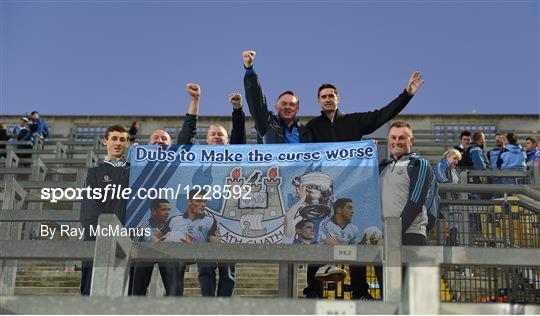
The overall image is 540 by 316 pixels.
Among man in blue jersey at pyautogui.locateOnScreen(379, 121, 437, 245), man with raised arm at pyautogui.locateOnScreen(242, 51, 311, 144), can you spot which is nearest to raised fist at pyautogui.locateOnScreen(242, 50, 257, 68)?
man with raised arm at pyautogui.locateOnScreen(242, 51, 311, 144)

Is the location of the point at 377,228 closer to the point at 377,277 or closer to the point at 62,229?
the point at 377,277

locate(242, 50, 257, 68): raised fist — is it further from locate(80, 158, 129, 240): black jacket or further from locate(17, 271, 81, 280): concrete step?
locate(17, 271, 81, 280): concrete step

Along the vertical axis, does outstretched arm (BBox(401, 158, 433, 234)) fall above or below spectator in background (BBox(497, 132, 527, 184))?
below

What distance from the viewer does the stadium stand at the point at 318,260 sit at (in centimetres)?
402

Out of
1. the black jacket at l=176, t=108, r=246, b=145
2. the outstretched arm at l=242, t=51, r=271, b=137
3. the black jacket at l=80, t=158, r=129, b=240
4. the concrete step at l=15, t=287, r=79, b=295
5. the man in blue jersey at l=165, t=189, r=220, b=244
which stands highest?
the outstretched arm at l=242, t=51, r=271, b=137

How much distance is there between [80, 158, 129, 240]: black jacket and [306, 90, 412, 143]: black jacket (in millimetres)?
1853

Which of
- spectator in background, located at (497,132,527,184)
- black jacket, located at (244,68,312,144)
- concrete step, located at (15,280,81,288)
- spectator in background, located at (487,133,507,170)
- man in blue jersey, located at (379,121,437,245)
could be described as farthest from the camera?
spectator in background, located at (487,133,507,170)

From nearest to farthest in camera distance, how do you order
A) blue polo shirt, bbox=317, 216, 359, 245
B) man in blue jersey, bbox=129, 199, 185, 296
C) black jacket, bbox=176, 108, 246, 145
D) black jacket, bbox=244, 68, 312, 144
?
blue polo shirt, bbox=317, 216, 359, 245, man in blue jersey, bbox=129, 199, 185, 296, black jacket, bbox=176, 108, 246, 145, black jacket, bbox=244, 68, 312, 144

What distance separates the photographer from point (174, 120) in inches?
1325

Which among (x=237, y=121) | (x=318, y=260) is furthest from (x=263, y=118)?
(x=318, y=260)

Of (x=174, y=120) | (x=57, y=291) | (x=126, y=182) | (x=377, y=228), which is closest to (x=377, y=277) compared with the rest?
(x=377, y=228)

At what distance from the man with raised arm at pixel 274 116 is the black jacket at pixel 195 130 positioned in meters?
0.21

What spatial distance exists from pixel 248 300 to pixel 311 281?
2826 mm

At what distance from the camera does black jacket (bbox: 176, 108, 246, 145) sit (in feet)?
24.9
